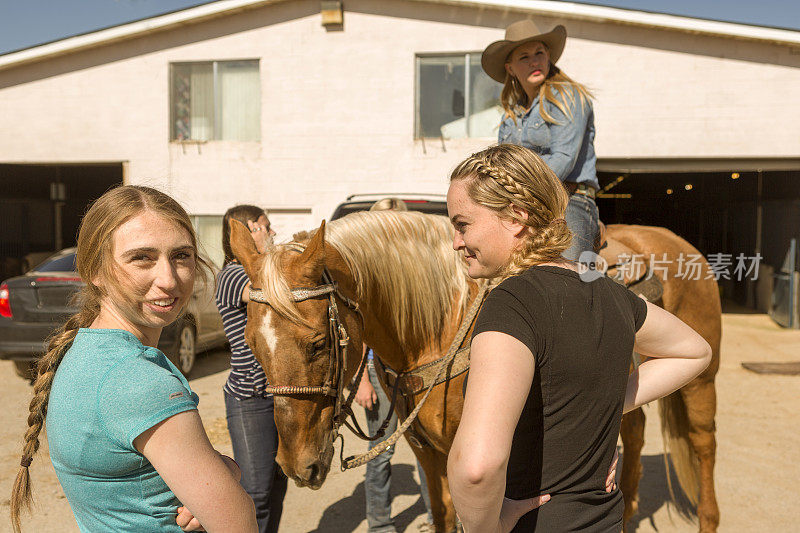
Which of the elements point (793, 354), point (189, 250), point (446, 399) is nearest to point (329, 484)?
point (446, 399)

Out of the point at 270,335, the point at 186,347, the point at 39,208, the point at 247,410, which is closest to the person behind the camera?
the point at 270,335

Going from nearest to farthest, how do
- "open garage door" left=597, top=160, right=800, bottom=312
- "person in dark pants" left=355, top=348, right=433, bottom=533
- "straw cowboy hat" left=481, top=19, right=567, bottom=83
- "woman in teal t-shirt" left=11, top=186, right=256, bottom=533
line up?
"woman in teal t-shirt" left=11, top=186, right=256, bottom=533, "straw cowboy hat" left=481, top=19, right=567, bottom=83, "person in dark pants" left=355, top=348, right=433, bottom=533, "open garage door" left=597, top=160, right=800, bottom=312

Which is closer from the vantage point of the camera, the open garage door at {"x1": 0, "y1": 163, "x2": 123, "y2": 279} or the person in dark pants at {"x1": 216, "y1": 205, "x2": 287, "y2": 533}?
the person in dark pants at {"x1": 216, "y1": 205, "x2": 287, "y2": 533}

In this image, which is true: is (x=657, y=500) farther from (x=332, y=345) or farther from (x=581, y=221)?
(x=332, y=345)

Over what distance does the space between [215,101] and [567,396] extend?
13359 millimetres

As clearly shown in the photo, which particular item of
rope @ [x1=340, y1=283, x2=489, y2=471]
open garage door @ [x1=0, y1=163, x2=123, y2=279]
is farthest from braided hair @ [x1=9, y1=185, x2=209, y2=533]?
open garage door @ [x1=0, y1=163, x2=123, y2=279]

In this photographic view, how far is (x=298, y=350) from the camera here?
2.55 metres

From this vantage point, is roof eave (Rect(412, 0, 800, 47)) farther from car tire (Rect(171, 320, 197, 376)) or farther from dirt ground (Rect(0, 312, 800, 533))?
car tire (Rect(171, 320, 197, 376))

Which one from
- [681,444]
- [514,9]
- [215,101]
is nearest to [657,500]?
[681,444]

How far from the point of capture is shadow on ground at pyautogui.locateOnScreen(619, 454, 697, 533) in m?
4.70

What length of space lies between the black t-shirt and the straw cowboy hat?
2.48 m

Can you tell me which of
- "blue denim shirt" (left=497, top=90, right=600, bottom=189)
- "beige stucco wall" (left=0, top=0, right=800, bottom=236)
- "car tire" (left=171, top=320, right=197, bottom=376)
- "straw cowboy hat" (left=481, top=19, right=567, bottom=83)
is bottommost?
"car tire" (left=171, top=320, right=197, bottom=376)

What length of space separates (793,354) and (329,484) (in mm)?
10275

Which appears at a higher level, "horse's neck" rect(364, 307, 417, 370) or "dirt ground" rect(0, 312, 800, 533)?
"horse's neck" rect(364, 307, 417, 370)
